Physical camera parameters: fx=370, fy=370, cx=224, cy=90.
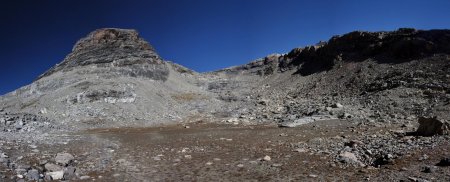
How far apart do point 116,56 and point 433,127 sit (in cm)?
4533

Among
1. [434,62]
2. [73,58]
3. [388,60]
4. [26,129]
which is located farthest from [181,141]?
[73,58]

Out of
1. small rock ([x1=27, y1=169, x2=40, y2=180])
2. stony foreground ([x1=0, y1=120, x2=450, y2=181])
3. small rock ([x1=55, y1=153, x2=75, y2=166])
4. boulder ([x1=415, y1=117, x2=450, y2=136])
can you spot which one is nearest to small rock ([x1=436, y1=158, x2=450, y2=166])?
stony foreground ([x1=0, y1=120, x2=450, y2=181])

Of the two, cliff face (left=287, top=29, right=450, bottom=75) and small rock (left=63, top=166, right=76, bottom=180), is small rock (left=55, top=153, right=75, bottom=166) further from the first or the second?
cliff face (left=287, top=29, right=450, bottom=75)

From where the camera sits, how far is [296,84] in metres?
52.4

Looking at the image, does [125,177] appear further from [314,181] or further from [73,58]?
[73,58]

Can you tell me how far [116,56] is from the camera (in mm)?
52844

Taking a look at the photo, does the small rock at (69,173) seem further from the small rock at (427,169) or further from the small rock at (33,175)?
the small rock at (427,169)

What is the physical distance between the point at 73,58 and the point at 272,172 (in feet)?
164

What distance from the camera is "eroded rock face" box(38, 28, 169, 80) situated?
5064 cm

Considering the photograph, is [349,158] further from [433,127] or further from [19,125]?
[19,125]

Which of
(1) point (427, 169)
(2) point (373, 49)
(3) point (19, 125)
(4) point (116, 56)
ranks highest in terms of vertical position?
(4) point (116, 56)

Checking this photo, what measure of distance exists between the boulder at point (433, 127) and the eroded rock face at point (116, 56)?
130 feet

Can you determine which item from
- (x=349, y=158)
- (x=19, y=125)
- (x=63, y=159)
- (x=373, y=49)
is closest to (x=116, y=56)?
(x=19, y=125)

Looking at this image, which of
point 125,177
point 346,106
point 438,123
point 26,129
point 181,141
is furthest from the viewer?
point 346,106
